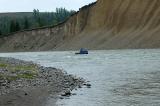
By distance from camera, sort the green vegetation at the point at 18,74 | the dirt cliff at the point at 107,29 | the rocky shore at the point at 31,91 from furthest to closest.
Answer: the dirt cliff at the point at 107,29
the green vegetation at the point at 18,74
the rocky shore at the point at 31,91

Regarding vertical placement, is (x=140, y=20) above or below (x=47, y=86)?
above

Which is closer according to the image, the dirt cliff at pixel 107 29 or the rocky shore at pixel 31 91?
the rocky shore at pixel 31 91

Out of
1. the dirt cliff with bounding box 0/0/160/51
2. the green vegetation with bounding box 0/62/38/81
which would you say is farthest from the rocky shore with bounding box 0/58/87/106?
the dirt cliff with bounding box 0/0/160/51

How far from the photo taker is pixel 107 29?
11769 cm

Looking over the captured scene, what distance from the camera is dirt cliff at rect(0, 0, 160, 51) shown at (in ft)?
334

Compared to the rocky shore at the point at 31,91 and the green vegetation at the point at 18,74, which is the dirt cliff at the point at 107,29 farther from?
the rocky shore at the point at 31,91

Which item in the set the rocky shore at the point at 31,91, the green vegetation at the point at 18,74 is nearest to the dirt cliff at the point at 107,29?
the green vegetation at the point at 18,74

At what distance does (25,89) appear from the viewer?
22.3m

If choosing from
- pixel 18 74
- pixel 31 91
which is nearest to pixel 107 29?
pixel 18 74

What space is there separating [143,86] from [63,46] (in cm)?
10571

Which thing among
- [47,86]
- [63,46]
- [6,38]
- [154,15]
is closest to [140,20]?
[154,15]

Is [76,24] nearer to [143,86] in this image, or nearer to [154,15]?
[154,15]

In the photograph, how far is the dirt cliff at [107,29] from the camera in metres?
102

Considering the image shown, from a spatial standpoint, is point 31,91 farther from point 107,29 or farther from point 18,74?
point 107,29
